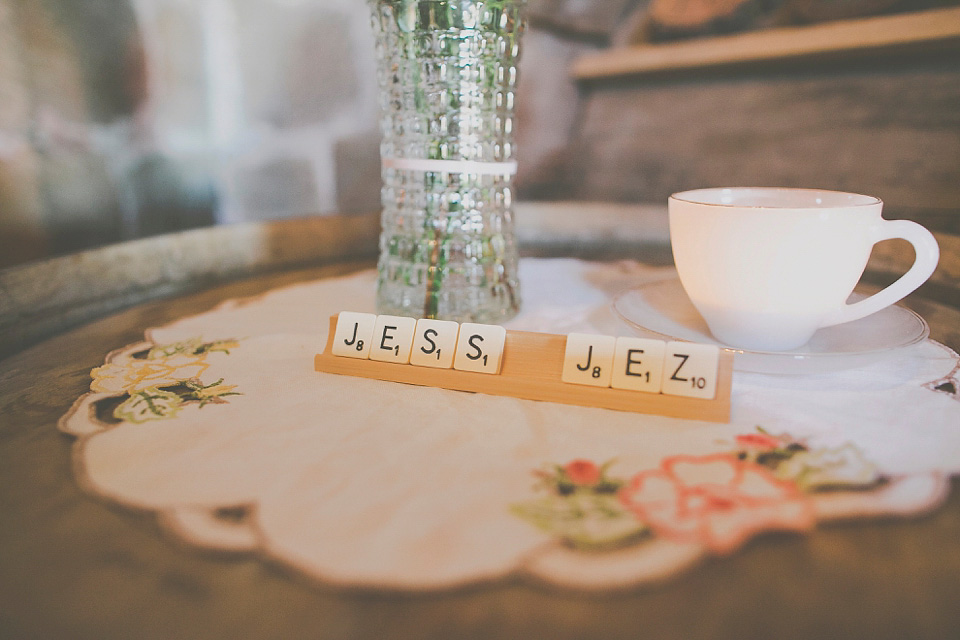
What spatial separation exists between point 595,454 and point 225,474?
0.19 metres

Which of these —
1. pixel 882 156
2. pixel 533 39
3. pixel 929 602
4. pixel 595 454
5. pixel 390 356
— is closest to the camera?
pixel 929 602

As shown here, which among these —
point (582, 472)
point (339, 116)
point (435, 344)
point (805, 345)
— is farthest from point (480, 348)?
point (339, 116)

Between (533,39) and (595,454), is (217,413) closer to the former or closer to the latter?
(595,454)

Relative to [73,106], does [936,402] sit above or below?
below

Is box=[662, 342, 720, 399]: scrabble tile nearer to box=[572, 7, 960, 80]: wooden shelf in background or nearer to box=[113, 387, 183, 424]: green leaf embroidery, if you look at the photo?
box=[113, 387, 183, 424]: green leaf embroidery

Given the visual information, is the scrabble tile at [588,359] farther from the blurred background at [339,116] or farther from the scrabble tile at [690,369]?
the blurred background at [339,116]

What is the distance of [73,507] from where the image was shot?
0.29 meters

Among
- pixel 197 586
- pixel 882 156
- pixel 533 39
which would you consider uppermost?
pixel 533 39

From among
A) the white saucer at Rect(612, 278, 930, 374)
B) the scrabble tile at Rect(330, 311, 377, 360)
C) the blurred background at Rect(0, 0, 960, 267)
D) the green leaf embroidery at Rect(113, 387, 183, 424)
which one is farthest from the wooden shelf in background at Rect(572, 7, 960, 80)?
the green leaf embroidery at Rect(113, 387, 183, 424)

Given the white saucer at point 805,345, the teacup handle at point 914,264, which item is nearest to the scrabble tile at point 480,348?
the white saucer at point 805,345

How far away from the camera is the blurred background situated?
2.10 feet

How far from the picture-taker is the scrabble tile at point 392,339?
17.3 inches

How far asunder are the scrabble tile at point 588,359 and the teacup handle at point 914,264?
19 cm

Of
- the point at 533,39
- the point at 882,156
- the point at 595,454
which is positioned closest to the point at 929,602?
the point at 595,454
